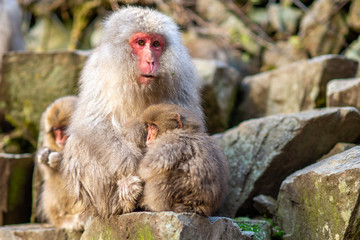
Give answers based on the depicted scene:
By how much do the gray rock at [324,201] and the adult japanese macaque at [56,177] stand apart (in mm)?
1971

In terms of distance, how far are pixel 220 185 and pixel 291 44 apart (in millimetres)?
6200

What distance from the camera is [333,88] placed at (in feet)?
17.4

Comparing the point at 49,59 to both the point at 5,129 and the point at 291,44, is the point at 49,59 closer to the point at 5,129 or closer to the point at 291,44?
the point at 5,129

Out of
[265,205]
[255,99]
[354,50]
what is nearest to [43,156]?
[265,205]

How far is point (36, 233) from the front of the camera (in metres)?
4.41

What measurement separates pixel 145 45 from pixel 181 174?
122cm

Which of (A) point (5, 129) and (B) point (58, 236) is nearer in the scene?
(B) point (58, 236)

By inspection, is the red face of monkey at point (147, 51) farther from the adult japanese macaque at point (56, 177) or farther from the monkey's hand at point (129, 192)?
the adult japanese macaque at point (56, 177)

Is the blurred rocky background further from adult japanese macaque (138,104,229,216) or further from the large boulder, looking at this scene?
adult japanese macaque (138,104,229,216)

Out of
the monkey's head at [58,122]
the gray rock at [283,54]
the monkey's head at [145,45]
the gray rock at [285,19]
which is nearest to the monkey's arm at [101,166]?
the monkey's head at [145,45]

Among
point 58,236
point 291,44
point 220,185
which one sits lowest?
point 58,236

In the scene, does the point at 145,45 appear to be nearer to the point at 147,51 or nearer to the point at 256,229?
the point at 147,51

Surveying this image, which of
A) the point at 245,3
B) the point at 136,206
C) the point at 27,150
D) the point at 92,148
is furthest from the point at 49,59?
the point at 245,3

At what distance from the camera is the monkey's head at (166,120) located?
335cm
